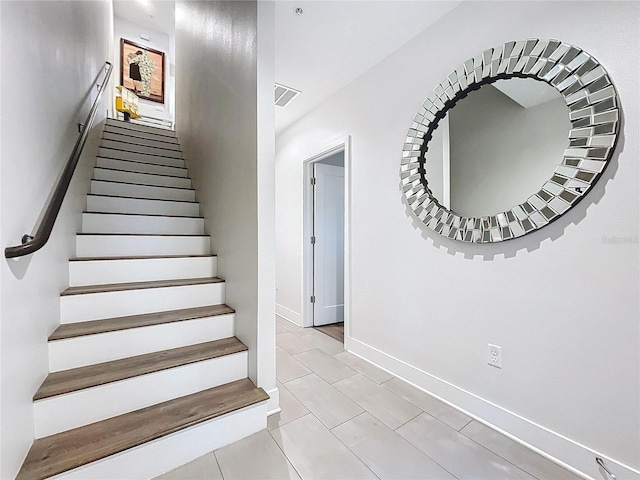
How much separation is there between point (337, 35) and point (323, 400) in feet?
8.28

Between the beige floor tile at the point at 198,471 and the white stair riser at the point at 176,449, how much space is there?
20 millimetres

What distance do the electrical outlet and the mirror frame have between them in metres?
0.61

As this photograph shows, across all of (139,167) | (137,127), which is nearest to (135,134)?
(137,127)

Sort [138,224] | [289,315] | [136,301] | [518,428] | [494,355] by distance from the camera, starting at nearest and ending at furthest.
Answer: [518,428], [494,355], [136,301], [138,224], [289,315]

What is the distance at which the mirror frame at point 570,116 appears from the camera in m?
1.23

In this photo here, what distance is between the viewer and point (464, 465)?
4.35 ft

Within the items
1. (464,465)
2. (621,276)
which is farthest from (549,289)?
(464,465)

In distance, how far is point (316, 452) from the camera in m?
1.39

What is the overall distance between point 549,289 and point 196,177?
3047mm

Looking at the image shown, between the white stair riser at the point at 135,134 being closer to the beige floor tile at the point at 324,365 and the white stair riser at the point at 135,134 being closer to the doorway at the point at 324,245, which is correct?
the doorway at the point at 324,245

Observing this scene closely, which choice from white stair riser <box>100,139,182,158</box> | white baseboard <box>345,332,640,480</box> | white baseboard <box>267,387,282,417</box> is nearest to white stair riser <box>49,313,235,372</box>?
white baseboard <box>267,387,282,417</box>

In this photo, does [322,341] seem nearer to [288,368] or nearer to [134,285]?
[288,368]

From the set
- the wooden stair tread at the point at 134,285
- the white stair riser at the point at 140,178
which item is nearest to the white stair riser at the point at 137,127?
the white stair riser at the point at 140,178

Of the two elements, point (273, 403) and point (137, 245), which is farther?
point (137, 245)
